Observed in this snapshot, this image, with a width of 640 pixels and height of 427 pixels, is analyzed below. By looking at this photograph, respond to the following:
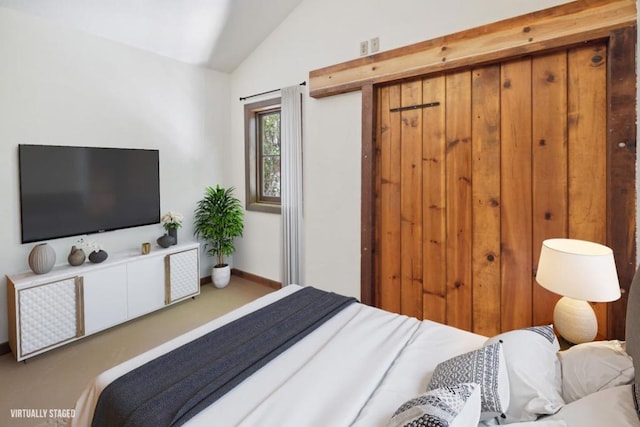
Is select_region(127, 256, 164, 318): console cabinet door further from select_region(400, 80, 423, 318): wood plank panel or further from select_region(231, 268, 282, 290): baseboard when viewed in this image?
select_region(400, 80, 423, 318): wood plank panel

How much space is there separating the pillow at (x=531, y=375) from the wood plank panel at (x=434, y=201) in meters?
1.09

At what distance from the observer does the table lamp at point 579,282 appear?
142cm

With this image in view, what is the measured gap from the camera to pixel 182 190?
11.9 feet

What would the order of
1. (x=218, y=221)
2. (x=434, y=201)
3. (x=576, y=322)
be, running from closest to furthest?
(x=576, y=322) < (x=434, y=201) < (x=218, y=221)

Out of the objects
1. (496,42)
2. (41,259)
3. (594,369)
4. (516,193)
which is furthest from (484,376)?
(41,259)

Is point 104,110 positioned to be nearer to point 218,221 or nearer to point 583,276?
point 218,221

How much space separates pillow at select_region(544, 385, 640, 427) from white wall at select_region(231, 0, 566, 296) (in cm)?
183

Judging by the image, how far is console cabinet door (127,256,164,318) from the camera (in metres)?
2.87

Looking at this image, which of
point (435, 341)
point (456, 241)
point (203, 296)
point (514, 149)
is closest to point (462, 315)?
point (456, 241)

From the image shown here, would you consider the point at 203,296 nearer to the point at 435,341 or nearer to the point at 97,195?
the point at 97,195

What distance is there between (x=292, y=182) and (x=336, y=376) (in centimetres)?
234

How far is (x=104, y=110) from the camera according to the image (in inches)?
116

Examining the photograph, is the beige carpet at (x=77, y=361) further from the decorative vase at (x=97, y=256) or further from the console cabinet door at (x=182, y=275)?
the decorative vase at (x=97, y=256)

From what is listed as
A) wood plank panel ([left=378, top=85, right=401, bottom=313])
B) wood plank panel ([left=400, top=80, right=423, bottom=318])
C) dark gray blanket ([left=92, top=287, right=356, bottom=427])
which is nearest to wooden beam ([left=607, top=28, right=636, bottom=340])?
wood plank panel ([left=400, top=80, right=423, bottom=318])
